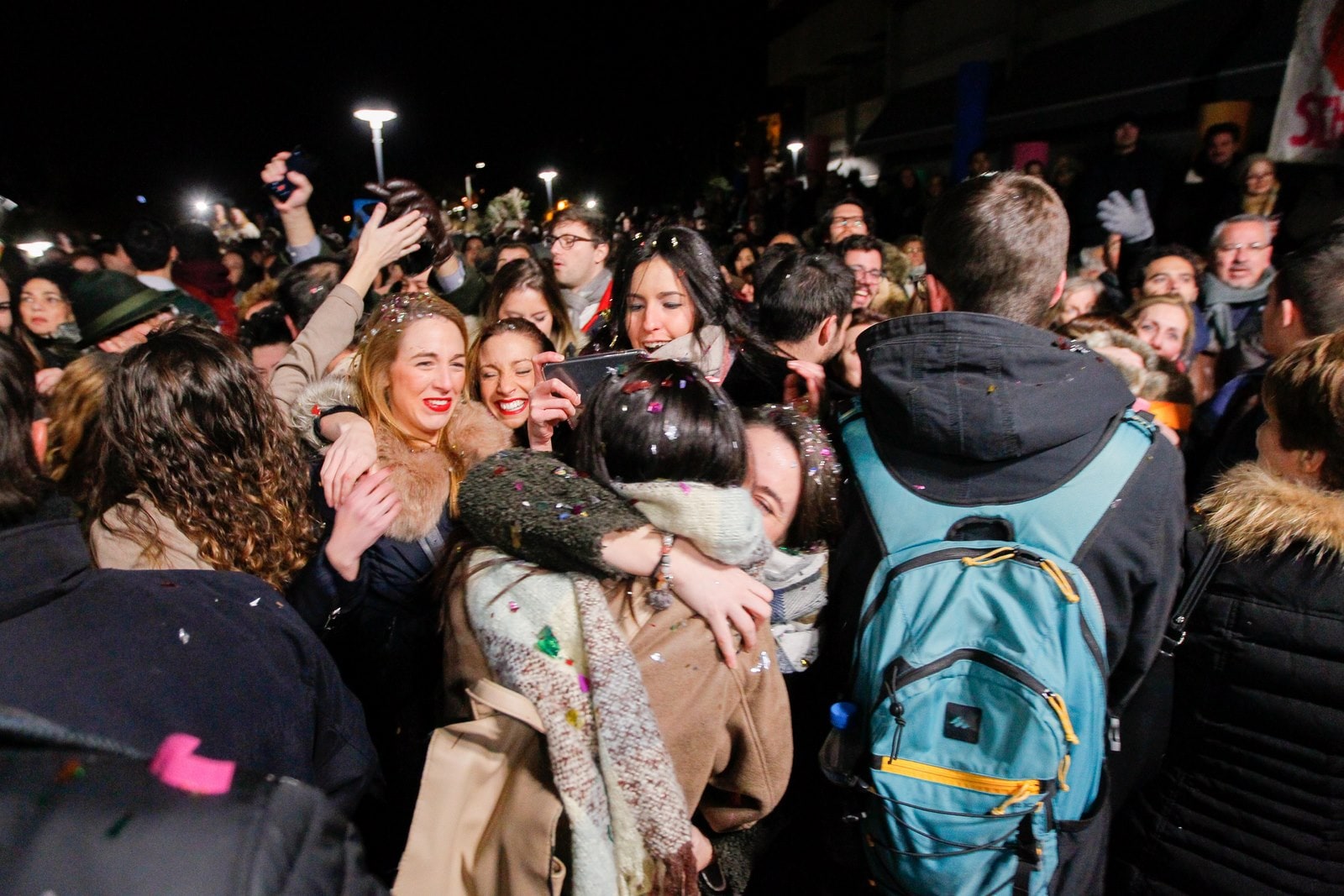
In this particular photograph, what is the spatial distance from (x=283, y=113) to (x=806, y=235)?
75.2ft

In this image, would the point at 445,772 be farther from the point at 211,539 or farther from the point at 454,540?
the point at 211,539

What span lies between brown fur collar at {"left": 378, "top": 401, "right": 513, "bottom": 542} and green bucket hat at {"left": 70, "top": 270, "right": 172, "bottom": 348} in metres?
1.86

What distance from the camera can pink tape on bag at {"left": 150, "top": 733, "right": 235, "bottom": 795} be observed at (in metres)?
0.63

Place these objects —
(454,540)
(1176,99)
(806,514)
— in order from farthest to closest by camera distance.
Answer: (1176,99)
(454,540)
(806,514)

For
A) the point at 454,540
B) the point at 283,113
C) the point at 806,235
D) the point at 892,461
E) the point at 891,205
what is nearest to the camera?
the point at 892,461

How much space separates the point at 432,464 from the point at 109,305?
220 cm

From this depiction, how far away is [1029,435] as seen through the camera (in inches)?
55.3

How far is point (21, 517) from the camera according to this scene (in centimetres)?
112

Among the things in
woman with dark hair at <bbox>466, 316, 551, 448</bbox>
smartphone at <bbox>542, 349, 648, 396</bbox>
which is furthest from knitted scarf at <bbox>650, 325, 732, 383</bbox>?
woman with dark hair at <bbox>466, 316, 551, 448</bbox>

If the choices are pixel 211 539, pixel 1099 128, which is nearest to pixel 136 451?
pixel 211 539

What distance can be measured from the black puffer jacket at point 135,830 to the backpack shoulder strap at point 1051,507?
1.19 meters

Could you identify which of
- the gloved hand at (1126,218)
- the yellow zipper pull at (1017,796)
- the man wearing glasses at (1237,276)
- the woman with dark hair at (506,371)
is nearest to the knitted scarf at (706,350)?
the woman with dark hair at (506,371)

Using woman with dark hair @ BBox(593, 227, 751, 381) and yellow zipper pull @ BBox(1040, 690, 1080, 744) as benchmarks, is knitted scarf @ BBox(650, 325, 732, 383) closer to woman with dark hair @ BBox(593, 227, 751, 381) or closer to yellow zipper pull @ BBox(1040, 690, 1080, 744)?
woman with dark hair @ BBox(593, 227, 751, 381)

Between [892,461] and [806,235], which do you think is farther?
[806,235]
